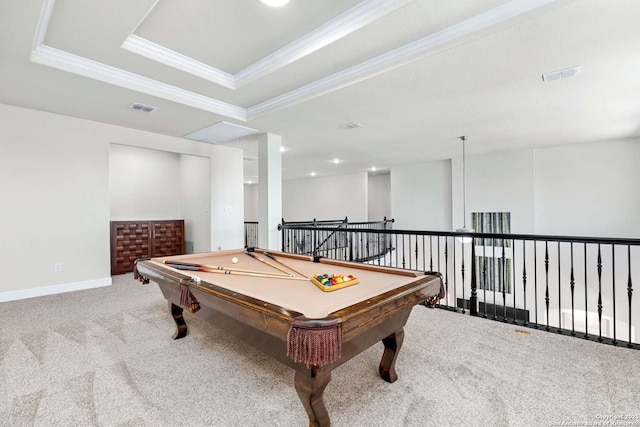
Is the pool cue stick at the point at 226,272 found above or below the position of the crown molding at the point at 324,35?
below

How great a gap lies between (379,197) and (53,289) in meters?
8.63

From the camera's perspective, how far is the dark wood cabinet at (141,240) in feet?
18.0

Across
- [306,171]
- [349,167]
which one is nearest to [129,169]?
[306,171]

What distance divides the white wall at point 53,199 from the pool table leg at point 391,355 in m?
4.52

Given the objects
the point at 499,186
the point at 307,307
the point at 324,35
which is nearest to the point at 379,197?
the point at 499,186

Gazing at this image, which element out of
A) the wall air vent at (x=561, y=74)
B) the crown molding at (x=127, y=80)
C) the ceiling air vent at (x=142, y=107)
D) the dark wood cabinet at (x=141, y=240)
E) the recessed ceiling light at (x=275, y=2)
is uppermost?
the recessed ceiling light at (x=275, y=2)

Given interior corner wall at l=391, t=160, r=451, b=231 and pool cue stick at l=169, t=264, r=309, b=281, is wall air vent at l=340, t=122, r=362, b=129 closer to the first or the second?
pool cue stick at l=169, t=264, r=309, b=281

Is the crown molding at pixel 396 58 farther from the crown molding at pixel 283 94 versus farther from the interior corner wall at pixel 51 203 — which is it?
the interior corner wall at pixel 51 203

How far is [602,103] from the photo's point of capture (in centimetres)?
364

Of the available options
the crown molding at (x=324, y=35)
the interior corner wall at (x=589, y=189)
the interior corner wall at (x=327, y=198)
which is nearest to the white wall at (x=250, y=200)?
the interior corner wall at (x=327, y=198)

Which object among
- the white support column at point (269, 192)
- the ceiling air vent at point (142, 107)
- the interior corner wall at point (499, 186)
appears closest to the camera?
the ceiling air vent at point (142, 107)

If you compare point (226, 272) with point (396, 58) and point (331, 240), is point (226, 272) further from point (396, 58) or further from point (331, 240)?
point (331, 240)

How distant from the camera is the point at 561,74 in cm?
286

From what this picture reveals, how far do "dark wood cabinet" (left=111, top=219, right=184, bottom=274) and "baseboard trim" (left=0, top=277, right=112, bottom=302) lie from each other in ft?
3.47
